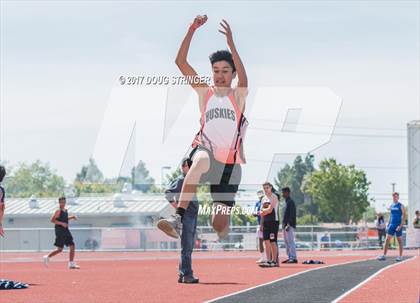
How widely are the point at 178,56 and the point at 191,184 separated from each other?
0.98 meters

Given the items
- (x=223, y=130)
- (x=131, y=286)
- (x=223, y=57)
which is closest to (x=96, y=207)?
(x=131, y=286)

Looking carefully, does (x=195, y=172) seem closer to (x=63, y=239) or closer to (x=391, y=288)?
(x=391, y=288)

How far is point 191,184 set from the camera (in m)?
7.14

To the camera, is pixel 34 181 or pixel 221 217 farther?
pixel 34 181

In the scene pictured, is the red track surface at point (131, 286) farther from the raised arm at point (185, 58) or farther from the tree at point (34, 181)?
the tree at point (34, 181)

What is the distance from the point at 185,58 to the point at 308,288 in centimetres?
811

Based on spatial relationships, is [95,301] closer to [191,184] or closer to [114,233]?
[191,184]


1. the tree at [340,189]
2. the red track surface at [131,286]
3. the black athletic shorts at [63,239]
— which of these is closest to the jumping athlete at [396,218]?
the red track surface at [131,286]

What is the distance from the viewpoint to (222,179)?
708 cm

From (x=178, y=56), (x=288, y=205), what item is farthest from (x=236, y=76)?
(x=288, y=205)

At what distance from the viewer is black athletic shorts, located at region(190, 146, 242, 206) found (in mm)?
6992

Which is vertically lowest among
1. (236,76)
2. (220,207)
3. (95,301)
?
(95,301)

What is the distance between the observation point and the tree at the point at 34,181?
147 metres

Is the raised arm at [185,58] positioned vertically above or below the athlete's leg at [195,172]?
above
